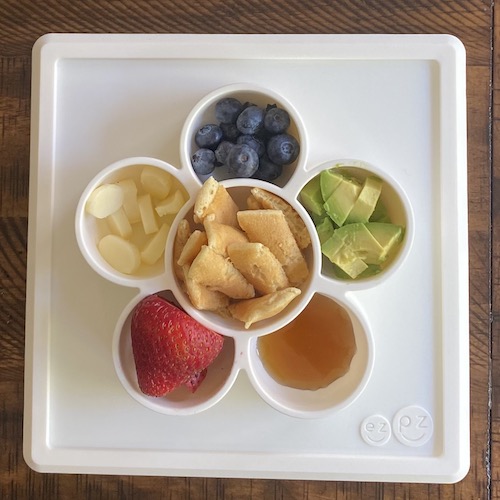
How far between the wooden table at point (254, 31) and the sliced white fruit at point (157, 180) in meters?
0.26

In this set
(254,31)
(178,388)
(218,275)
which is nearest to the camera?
(218,275)

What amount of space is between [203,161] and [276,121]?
118 millimetres

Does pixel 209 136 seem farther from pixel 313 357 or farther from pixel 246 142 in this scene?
pixel 313 357

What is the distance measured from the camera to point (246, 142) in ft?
3.04

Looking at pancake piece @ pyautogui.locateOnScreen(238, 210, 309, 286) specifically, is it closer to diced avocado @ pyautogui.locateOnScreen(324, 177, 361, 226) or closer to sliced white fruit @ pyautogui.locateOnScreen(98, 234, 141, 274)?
diced avocado @ pyautogui.locateOnScreen(324, 177, 361, 226)

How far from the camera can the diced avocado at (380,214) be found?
0.94 meters

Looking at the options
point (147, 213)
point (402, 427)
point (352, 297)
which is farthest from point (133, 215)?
point (402, 427)

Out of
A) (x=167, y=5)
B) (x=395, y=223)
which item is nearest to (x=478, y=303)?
(x=395, y=223)

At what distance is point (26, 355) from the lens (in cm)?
102

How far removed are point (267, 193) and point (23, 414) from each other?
56 cm

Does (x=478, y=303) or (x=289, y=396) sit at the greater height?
(x=478, y=303)

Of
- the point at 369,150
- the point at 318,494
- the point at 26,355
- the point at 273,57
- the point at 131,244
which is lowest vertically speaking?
the point at 318,494

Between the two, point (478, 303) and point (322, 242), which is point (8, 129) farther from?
point (478, 303)

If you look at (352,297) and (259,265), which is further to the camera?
(352,297)
